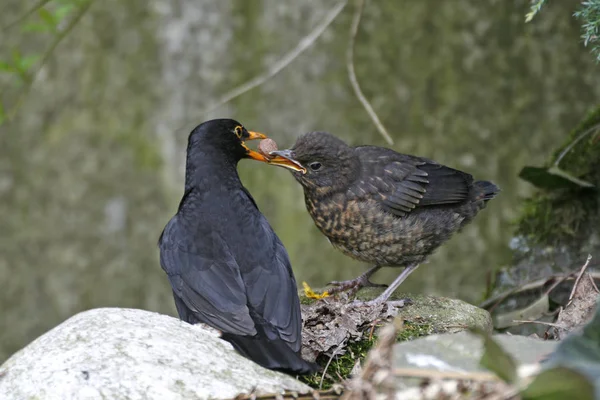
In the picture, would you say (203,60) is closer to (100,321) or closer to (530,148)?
(530,148)

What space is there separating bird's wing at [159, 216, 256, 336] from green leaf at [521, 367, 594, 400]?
1.57 meters

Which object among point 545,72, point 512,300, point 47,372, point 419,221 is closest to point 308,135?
point 419,221

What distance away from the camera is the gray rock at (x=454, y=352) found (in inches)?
92.6

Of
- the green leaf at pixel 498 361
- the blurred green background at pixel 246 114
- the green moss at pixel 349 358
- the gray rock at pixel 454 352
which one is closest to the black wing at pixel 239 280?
the green moss at pixel 349 358

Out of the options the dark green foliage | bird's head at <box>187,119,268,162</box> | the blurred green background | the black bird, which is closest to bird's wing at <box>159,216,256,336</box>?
the black bird

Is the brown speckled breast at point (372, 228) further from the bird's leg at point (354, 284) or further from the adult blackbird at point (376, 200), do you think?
the bird's leg at point (354, 284)

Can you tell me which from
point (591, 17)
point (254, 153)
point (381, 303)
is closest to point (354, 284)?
point (381, 303)

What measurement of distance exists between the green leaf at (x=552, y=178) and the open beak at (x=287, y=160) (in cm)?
126

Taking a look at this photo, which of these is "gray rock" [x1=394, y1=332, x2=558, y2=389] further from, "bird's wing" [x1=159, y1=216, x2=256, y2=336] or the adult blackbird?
the adult blackbird

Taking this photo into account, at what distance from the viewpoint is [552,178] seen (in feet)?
15.5

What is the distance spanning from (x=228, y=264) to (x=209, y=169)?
908 mm

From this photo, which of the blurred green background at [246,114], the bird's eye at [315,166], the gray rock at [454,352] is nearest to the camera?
the gray rock at [454,352]

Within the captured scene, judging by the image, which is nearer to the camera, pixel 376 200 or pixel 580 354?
pixel 580 354

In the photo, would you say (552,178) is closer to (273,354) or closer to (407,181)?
(407,181)
